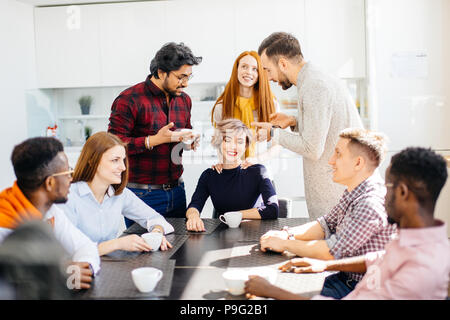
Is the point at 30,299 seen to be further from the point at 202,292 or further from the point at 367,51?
the point at 367,51

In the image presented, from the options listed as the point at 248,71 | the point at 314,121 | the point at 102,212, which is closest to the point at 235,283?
the point at 102,212

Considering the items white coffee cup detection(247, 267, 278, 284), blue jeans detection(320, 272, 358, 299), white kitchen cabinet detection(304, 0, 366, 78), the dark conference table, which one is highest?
white kitchen cabinet detection(304, 0, 366, 78)

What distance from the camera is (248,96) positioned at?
8.71ft

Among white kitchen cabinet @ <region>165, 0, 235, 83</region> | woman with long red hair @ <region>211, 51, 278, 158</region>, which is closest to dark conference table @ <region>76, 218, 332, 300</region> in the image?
woman with long red hair @ <region>211, 51, 278, 158</region>

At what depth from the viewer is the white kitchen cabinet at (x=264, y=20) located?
434 centimetres

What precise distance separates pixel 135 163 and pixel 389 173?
164 centimetres

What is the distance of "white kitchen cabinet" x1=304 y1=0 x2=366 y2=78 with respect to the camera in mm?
4258

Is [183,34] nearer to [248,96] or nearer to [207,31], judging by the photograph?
[207,31]

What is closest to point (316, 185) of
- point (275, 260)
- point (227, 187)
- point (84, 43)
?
point (227, 187)

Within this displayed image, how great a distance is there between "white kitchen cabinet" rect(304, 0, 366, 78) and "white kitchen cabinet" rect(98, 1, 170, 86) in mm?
1464

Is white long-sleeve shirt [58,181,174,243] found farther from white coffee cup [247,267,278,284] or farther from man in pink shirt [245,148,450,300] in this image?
man in pink shirt [245,148,450,300]

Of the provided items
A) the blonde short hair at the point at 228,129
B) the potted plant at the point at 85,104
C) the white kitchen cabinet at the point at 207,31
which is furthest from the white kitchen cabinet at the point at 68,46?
the blonde short hair at the point at 228,129

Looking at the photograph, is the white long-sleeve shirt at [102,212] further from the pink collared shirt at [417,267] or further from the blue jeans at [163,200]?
the pink collared shirt at [417,267]

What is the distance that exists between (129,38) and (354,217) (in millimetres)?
3664
